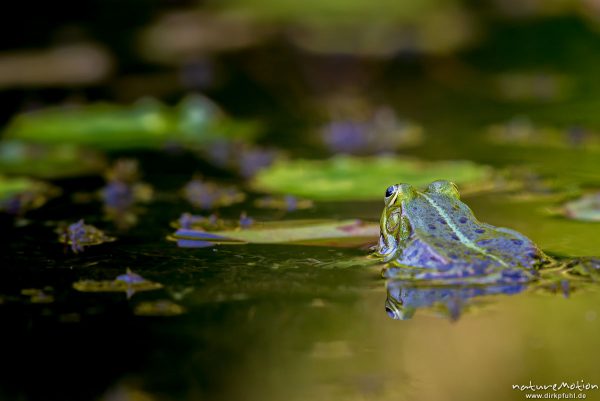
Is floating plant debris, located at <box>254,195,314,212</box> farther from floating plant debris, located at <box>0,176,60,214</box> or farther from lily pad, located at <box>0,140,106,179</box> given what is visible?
lily pad, located at <box>0,140,106,179</box>

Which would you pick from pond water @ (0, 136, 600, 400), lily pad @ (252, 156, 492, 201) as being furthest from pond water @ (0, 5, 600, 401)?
lily pad @ (252, 156, 492, 201)

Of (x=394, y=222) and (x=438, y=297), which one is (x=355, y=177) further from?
(x=438, y=297)

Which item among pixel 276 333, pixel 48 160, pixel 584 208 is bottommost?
pixel 276 333

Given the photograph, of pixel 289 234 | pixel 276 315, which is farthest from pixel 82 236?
pixel 276 315

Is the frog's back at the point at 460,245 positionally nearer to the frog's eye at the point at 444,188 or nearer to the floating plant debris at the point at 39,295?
the frog's eye at the point at 444,188

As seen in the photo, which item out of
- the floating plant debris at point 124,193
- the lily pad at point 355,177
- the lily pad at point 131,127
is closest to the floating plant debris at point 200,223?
the floating plant debris at point 124,193

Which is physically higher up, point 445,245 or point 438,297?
point 445,245

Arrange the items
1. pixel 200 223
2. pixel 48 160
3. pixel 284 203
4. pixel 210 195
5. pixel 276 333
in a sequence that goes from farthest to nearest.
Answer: pixel 48 160 → pixel 210 195 → pixel 284 203 → pixel 200 223 → pixel 276 333
